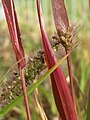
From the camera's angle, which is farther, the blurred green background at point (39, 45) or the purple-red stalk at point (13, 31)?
the blurred green background at point (39, 45)

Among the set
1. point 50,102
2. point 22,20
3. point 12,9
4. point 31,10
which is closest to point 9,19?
point 12,9

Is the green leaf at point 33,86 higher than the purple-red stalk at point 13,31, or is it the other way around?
the purple-red stalk at point 13,31

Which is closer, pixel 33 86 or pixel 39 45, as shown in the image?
pixel 33 86

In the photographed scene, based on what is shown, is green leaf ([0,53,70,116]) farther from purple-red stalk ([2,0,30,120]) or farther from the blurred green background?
the blurred green background

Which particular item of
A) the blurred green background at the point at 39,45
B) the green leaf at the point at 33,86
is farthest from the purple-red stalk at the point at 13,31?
the blurred green background at the point at 39,45

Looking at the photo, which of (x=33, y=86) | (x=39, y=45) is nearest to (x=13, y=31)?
(x=33, y=86)

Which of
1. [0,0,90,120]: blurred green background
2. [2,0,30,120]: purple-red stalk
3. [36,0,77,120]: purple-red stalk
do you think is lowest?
[0,0,90,120]: blurred green background

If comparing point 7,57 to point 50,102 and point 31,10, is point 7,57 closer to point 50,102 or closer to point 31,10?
point 50,102

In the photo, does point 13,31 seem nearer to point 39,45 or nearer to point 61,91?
point 61,91

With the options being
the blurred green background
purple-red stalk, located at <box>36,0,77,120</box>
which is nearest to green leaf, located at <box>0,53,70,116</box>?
purple-red stalk, located at <box>36,0,77,120</box>

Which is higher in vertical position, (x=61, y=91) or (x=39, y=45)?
(x=61, y=91)

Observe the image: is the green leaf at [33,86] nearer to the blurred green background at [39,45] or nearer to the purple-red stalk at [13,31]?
the purple-red stalk at [13,31]

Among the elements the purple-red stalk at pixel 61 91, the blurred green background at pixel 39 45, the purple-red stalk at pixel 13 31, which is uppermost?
the purple-red stalk at pixel 13 31
